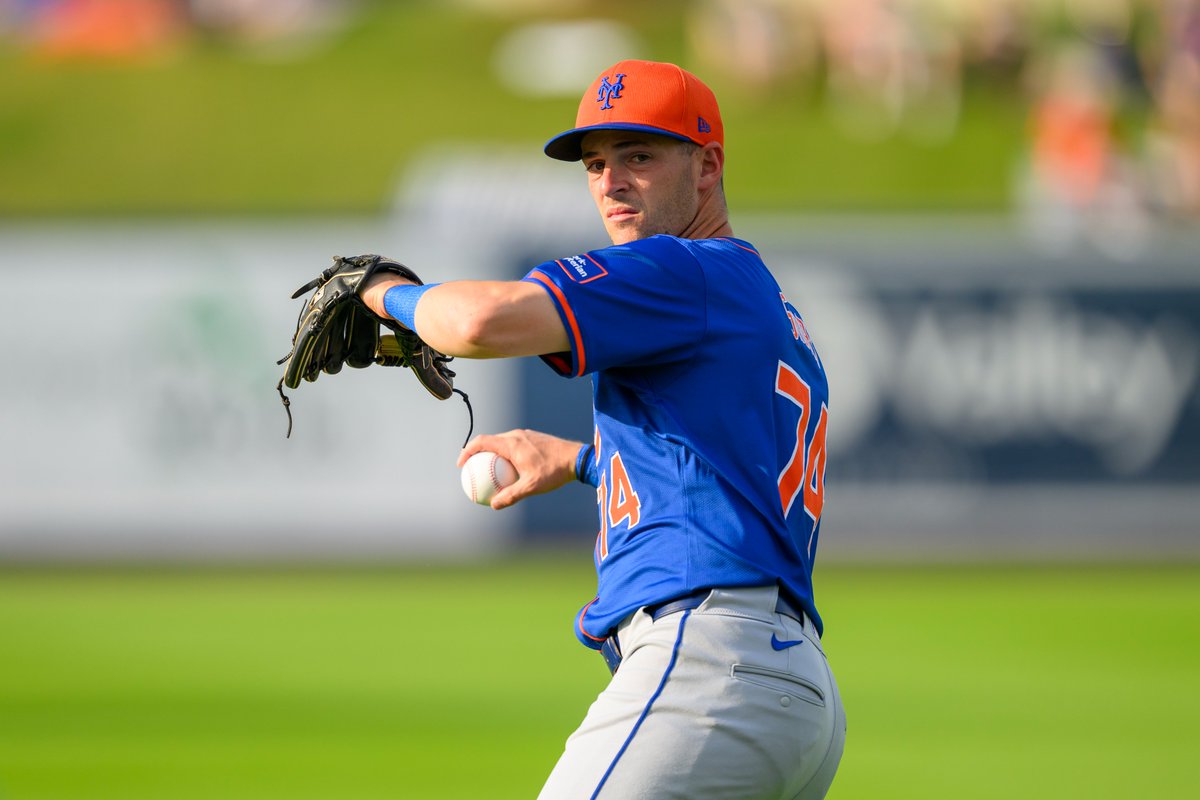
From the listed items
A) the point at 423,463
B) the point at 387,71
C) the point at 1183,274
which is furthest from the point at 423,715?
the point at 387,71

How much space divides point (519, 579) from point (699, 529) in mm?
10984

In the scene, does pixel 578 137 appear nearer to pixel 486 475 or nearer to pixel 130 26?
pixel 486 475

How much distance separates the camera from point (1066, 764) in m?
7.66

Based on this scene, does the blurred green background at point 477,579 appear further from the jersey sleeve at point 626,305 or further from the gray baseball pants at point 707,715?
the jersey sleeve at point 626,305

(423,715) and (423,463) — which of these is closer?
(423,715)

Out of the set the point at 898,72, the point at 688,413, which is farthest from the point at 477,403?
the point at 688,413

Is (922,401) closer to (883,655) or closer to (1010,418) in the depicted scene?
(1010,418)

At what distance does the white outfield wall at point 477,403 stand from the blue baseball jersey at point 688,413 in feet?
37.6

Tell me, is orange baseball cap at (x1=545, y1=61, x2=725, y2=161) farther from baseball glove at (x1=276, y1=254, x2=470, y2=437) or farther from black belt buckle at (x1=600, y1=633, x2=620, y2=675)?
black belt buckle at (x1=600, y1=633, x2=620, y2=675)

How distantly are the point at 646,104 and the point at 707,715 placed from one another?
4.21 feet

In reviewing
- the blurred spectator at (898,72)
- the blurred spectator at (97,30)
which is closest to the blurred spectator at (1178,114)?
the blurred spectator at (898,72)

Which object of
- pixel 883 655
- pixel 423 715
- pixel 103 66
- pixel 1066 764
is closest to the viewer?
pixel 1066 764

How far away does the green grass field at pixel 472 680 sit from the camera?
7387mm

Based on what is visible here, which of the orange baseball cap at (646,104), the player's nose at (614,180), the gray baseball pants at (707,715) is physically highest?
the orange baseball cap at (646,104)
